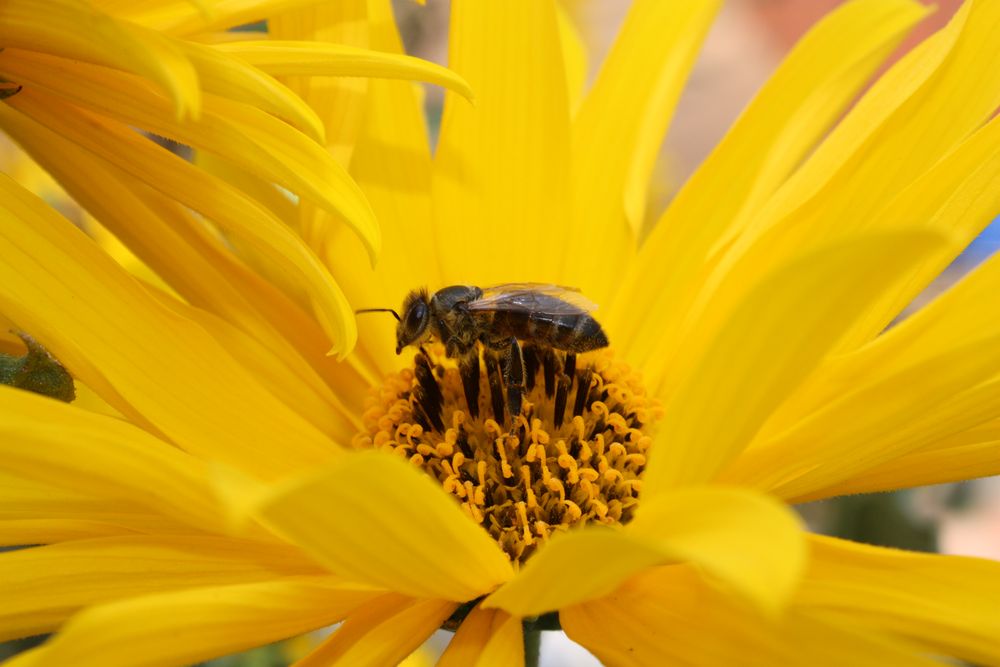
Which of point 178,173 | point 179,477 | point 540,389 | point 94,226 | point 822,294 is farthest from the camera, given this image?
point 94,226

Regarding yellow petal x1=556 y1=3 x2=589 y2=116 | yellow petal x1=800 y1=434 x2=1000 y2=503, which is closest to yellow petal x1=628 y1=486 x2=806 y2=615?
yellow petal x1=800 y1=434 x2=1000 y2=503

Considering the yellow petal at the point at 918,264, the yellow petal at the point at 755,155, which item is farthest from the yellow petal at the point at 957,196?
the yellow petal at the point at 755,155

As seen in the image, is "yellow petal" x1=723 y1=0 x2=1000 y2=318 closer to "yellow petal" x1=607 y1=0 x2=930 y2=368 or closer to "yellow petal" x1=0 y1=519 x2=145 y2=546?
"yellow petal" x1=607 y1=0 x2=930 y2=368

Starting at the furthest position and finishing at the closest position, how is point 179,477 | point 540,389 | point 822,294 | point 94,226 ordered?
1. point 94,226
2. point 540,389
3. point 179,477
4. point 822,294

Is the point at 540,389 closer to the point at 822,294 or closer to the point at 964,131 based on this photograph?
the point at 964,131

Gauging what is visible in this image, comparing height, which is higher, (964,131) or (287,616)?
(964,131)

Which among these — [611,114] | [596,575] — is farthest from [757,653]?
[611,114]
